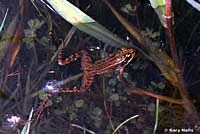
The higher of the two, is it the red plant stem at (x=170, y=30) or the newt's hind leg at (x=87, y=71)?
the red plant stem at (x=170, y=30)

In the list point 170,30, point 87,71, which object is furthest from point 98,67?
point 170,30

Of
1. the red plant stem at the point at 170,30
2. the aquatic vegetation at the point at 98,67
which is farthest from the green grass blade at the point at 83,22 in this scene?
the red plant stem at the point at 170,30

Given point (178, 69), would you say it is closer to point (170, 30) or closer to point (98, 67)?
point (170, 30)

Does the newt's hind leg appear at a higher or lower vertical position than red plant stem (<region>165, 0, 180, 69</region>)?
lower

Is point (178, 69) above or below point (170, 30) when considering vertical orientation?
below

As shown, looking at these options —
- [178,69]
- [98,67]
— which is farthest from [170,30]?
[98,67]

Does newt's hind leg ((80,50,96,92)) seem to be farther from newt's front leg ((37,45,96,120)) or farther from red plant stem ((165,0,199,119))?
red plant stem ((165,0,199,119))

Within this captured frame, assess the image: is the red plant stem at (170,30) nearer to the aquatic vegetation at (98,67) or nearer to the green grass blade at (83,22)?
the aquatic vegetation at (98,67)

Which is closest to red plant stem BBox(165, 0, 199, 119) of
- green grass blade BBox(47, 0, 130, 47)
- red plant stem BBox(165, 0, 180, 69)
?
red plant stem BBox(165, 0, 180, 69)

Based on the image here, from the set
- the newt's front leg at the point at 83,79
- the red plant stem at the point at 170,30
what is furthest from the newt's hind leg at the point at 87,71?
the red plant stem at the point at 170,30

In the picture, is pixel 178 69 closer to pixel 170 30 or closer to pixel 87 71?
pixel 170 30

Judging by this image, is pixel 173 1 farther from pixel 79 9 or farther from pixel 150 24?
pixel 79 9
